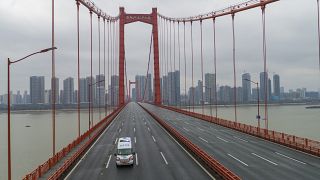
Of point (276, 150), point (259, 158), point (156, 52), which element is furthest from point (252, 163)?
point (156, 52)

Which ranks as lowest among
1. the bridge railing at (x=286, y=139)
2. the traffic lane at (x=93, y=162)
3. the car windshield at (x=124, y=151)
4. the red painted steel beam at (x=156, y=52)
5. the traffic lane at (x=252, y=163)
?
the traffic lane at (x=93, y=162)

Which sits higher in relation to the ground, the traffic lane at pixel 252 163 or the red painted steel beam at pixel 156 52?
the red painted steel beam at pixel 156 52

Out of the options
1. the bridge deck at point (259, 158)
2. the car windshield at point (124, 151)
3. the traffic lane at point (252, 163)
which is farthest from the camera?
the car windshield at point (124, 151)

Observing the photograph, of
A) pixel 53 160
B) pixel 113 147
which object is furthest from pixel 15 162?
pixel 53 160

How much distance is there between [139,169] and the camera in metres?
30.0

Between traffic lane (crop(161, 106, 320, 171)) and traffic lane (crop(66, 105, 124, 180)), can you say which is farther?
traffic lane (crop(161, 106, 320, 171))

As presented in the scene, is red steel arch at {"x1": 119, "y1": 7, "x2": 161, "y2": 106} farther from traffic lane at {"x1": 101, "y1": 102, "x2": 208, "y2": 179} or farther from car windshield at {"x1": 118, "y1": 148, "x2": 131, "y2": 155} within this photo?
car windshield at {"x1": 118, "y1": 148, "x2": 131, "y2": 155}

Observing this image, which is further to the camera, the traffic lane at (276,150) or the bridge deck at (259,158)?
the traffic lane at (276,150)

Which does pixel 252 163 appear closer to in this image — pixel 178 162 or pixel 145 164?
pixel 178 162

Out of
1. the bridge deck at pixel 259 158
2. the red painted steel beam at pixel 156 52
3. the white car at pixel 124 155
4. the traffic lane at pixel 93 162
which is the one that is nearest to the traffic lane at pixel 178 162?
the bridge deck at pixel 259 158

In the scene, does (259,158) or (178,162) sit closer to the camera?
(178,162)

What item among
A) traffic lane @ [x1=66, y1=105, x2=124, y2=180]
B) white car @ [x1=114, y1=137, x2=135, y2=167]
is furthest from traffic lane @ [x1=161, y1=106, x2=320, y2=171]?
traffic lane @ [x1=66, y1=105, x2=124, y2=180]

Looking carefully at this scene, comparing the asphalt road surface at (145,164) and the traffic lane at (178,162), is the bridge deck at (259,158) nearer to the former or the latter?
the traffic lane at (178,162)

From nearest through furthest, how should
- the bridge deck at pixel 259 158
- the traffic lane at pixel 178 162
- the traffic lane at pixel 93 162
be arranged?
the traffic lane at pixel 178 162, the bridge deck at pixel 259 158, the traffic lane at pixel 93 162
